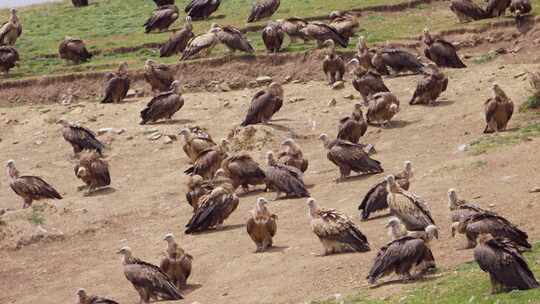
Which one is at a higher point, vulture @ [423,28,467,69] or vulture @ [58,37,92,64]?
vulture @ [423,28,467,69]

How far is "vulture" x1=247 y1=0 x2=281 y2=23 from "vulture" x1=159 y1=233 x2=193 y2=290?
848 inches

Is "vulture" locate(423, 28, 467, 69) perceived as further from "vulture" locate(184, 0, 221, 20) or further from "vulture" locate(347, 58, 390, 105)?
"vulture" locate(184, 0, 221, 20)

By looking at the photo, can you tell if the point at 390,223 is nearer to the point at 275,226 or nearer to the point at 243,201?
the point at 275,226

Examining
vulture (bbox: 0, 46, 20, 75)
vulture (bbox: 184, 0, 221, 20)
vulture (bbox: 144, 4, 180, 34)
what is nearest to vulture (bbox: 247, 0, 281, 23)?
vulture (bbox: 144, 4, 180, 34)

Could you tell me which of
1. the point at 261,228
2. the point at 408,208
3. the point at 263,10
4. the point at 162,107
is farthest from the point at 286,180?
the point at 263,10

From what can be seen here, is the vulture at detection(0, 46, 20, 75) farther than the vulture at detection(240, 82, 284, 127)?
Yes

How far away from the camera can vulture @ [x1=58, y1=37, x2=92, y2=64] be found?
41.1 m

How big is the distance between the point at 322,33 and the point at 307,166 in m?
9.93

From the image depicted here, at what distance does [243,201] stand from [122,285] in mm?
4669

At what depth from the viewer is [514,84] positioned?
3284 cm

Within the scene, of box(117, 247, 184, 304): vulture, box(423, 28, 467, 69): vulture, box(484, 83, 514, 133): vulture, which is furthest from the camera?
box(423, 28, 467, 69): vulture

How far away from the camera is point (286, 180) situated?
26547 mm

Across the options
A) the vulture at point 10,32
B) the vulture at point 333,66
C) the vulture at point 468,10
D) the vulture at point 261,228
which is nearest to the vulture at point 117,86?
the vulture at point 333,66

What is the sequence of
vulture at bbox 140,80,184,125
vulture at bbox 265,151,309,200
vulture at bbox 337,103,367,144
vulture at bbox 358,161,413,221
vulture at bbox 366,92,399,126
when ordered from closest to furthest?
vulture at bbox 358,161,413,221
vulture at bbox 265,151,309,200
vulture at bbox 337,103,367,144
vulture at bbox 366,92,399,126
vulture at bbox 140,80,184,125
